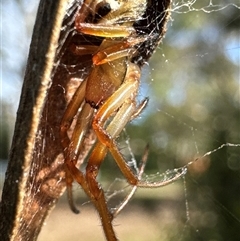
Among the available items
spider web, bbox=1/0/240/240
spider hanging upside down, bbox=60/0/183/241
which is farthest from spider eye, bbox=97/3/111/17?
spider web, bbox=1/0/240/240

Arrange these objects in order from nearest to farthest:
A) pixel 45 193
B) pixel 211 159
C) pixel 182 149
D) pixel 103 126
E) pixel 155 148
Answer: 1. pixel 45 193
2. pixel 103 126
3. pixel 211 159
4. pixel 182 149
5. pixel 155 148

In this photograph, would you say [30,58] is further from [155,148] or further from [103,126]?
[155,148]

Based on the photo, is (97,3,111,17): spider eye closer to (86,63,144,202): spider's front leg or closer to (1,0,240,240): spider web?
(86,63,144,202): spider's front leg

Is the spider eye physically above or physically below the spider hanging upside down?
above

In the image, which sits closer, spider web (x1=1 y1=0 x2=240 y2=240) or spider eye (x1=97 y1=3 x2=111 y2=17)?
spider eye (x1=97 y1=3 x2=111 y2=17)

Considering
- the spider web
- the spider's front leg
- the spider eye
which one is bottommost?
the spider web

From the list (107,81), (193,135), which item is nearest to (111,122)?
(107,81)

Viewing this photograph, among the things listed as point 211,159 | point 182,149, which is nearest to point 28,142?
point 211,159
